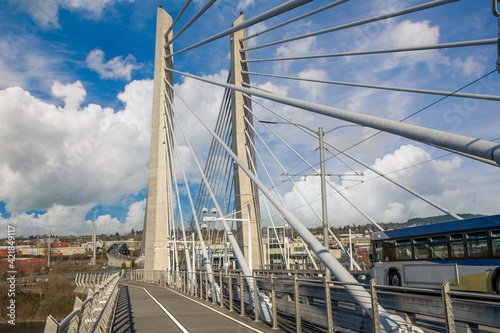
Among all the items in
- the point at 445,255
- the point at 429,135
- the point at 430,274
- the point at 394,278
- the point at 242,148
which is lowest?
the point at 394,278

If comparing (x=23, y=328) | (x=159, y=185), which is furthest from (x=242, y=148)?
(x=23, y=328)

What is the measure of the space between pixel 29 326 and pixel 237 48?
36515 millimetres

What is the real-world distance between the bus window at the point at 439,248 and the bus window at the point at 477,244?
1033mm

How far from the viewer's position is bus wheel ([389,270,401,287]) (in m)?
17.8

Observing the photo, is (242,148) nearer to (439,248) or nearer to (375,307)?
(439,248)

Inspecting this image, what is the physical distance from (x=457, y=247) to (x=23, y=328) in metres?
44.0

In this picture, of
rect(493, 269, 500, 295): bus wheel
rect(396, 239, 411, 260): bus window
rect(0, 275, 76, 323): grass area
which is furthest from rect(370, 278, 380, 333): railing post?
rect(0, 275, 76, 323): grass area

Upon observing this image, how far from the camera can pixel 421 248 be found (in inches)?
649

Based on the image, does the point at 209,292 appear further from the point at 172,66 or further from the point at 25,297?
the point at 25,297

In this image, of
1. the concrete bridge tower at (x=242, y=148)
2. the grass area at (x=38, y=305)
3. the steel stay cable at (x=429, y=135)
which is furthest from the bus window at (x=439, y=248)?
the grass area at (x=38, y=305)

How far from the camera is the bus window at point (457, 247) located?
1438 cm

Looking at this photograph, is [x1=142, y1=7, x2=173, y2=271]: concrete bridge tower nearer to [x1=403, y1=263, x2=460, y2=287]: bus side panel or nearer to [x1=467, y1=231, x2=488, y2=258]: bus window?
[x1=403, y1=263, x2=460, y2=287]: bus side panel

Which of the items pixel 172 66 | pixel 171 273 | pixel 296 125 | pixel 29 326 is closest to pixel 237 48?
pixel 296 125

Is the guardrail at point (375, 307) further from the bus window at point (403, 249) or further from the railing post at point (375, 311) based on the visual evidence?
the bus window at point (403, 249)
